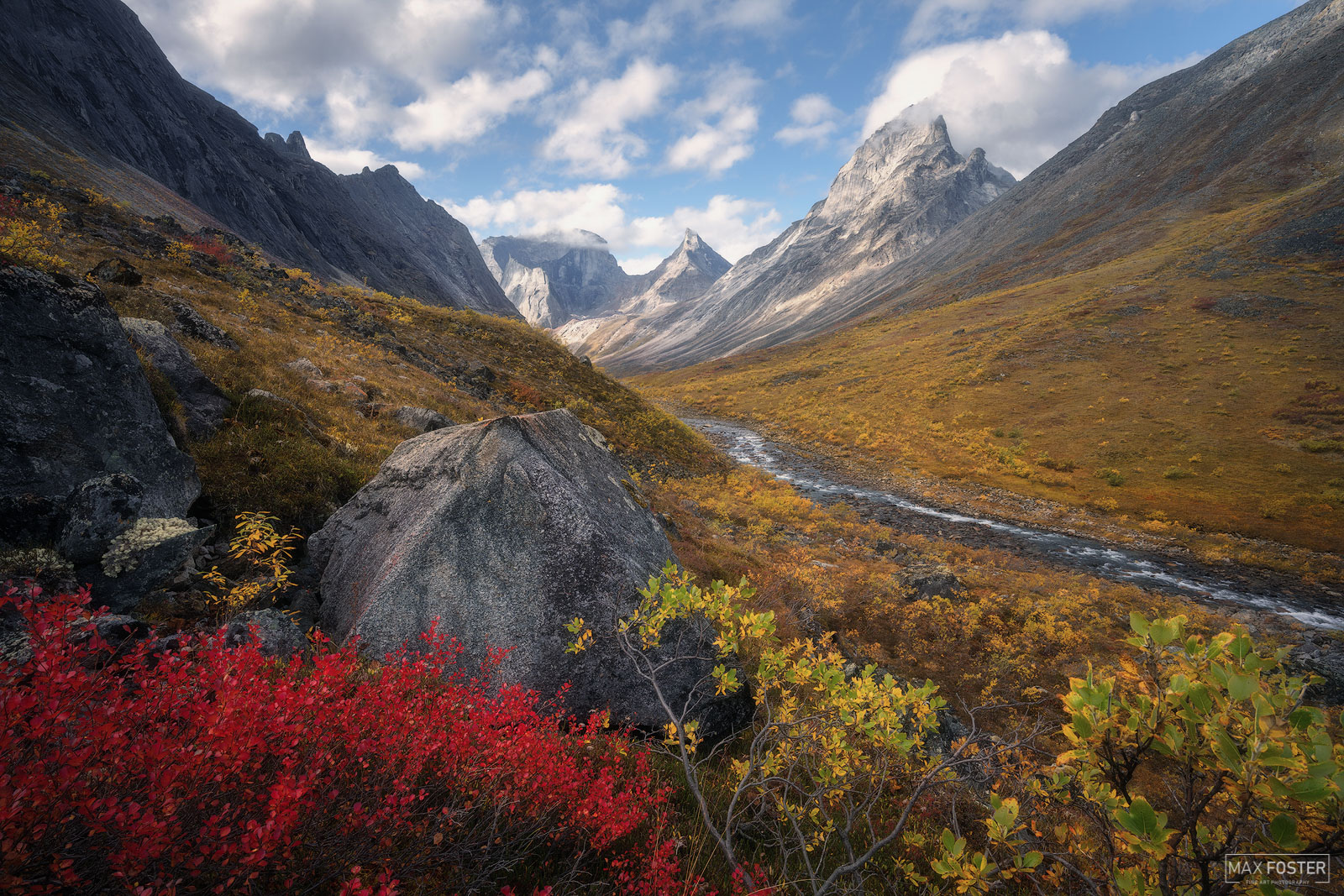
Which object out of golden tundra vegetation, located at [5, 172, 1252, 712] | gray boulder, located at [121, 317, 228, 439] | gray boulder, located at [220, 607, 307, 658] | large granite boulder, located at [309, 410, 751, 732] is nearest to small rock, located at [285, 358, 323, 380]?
golden tundra vegetation, located at [5, 172, 1252, 712]

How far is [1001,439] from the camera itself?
39.2 metres

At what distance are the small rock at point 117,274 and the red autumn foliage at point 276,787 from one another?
13311 mm

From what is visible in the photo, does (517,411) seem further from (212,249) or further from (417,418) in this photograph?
(212,249)

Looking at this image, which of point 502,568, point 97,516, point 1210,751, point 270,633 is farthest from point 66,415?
point 1210,751

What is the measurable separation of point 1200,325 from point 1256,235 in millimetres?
33270

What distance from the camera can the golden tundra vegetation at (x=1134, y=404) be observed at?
26.4 metres

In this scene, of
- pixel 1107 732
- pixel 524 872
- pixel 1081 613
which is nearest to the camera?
pixel 1107 732

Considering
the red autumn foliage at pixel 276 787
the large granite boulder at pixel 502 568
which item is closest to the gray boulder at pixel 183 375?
the large granite boulder at pixel 502 568

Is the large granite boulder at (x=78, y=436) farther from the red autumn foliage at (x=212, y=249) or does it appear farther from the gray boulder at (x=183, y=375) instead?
the red autumn foliage at (x=212, y=249)

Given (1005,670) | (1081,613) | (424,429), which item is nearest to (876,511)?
(1081,613)

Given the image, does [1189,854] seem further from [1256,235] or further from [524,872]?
[1256,235]

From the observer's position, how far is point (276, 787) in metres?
2.37

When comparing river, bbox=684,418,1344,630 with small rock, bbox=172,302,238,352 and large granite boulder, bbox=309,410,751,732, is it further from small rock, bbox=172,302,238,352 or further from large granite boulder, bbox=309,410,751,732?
small rock, bbox=172,302,238,352

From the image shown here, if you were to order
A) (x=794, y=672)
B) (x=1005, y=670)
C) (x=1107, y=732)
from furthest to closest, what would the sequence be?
(x=1005, y=670), (x=794, y=672), (x=1107, y=732)
